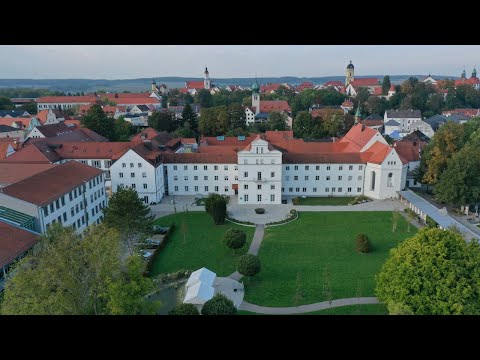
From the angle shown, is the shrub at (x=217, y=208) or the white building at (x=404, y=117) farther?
the white building at (x=404, y=117)

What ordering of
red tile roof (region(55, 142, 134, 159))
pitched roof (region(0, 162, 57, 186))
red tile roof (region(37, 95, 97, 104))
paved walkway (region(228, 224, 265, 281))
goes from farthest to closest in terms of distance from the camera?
red tile roof (region(37, 95, 97, 104))
red tile roof (region(55, 142, 134, 159))
pitched roof (region(0, 162, 57, 186))
paved walkway (region(228, 224, 265, 281))

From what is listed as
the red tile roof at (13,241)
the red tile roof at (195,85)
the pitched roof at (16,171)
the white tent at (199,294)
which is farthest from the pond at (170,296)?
the red tile roof at (195,85)

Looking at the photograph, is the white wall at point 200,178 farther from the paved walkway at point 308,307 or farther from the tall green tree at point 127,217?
the paved walkway at point 308,307

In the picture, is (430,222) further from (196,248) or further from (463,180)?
(196,248)

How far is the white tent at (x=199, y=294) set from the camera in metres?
20.0

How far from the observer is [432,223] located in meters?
30.3

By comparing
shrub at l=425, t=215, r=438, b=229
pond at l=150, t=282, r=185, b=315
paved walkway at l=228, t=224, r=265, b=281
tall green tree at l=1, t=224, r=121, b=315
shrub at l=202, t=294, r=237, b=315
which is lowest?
pond at l=150, t=282, r=185, b=315

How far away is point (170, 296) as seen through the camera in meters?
22.0

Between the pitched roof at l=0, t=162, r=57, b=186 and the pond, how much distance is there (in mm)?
17249

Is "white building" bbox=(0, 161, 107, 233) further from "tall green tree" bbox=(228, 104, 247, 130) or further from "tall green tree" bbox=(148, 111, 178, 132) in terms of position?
"tall green tree" bbox=(228, 104, 247, 130)

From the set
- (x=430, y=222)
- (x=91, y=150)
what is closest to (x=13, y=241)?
(x=91, y=150)

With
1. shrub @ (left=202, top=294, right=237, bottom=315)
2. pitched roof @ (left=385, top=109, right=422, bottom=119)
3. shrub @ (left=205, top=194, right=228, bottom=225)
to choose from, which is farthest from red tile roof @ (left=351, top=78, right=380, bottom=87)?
shrub @ (left=202, top=294, right=237, bottom=315)

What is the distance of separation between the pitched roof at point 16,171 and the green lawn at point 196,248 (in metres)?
11.3

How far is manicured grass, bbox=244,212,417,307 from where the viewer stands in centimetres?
2183
